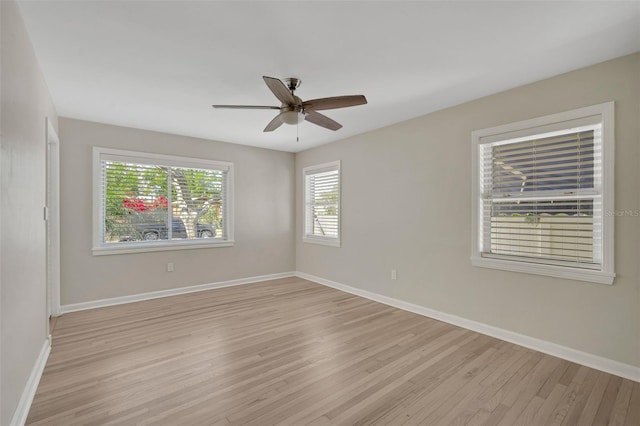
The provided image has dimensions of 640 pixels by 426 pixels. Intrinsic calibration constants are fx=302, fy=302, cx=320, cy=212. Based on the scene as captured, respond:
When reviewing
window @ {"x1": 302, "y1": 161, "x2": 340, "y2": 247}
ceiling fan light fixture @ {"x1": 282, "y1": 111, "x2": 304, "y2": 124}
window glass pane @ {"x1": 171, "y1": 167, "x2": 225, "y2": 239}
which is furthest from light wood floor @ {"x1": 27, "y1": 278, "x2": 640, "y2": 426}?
ceiling fan light fixture @ {"x1": 282, "y1": 111, "x2": 304, "y2": 124}

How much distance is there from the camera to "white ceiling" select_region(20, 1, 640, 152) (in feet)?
6.18

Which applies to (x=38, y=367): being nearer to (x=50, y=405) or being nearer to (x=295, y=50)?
(x=50, y=405)

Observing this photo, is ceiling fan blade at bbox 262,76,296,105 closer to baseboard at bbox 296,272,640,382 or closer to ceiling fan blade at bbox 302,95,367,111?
ceiling fan blade at bbox 302,95,367,111

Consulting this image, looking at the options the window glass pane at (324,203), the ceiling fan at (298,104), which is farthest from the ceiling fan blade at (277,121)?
the window glass pane at (324,203)

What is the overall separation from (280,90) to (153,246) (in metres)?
3.36

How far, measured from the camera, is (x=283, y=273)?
5910 mm

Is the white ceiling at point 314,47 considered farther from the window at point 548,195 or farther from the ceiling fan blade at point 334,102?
the window at point 548,195

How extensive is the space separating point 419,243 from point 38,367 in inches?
152

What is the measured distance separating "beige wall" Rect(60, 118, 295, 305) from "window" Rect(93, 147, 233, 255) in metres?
0.11

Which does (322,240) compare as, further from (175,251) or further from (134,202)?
(134,202)

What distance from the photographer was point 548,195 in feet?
9.21

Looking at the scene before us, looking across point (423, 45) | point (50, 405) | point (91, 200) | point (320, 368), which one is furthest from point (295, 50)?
point (91, 200)

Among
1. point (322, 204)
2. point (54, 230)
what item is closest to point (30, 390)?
point (54, 230)

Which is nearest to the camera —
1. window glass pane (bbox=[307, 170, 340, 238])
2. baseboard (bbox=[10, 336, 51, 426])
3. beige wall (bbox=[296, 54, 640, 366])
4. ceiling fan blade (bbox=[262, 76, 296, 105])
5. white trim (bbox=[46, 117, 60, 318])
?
baseboard (bbox=[10, 336, 51, 426])
